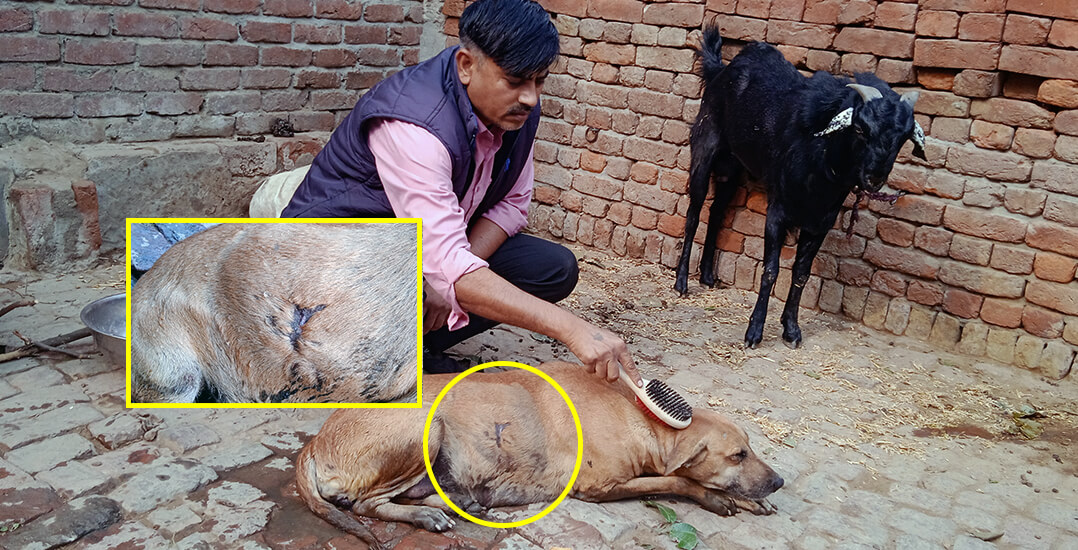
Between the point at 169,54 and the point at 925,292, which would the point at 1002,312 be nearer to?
the point at 925,292

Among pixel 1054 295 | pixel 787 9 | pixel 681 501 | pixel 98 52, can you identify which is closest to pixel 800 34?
pixel 787 9

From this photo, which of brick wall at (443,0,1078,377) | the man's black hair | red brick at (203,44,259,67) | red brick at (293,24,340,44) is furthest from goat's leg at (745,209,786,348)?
red brick at (203,44,259,67)

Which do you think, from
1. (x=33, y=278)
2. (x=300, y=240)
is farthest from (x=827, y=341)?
(x=33, y=278)

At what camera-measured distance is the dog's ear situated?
3.32 m

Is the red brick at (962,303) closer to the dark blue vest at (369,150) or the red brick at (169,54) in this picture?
the dark blue vest at (369,150)

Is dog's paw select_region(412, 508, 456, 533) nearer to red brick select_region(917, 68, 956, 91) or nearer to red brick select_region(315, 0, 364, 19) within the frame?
red brick select_region(917, 68, 956, 91)

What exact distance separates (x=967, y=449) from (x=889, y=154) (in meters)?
1.57

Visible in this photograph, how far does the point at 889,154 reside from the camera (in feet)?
15.6

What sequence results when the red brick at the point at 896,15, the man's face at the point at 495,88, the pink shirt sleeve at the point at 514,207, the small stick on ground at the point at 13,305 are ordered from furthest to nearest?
the red brick at the point at 896,15, the small stick on ground at the point at 13,305, the pink shirt sleeve at the point at 514,207, the man's face at the point at 495,88

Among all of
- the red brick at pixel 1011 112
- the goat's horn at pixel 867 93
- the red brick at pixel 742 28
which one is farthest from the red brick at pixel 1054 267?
the red brick at pixel 742 28

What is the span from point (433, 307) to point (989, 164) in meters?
3.60

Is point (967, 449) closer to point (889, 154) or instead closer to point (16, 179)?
point (889, 154)

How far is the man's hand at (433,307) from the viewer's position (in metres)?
3.34

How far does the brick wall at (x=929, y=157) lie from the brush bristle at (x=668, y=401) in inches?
111
